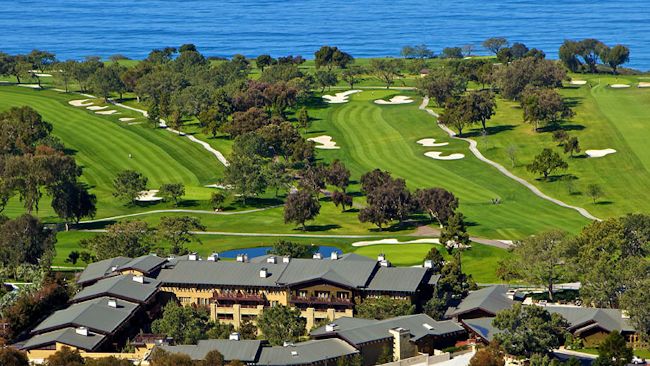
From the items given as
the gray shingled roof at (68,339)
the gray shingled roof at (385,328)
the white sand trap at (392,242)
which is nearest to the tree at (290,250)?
the white sand trap at (392,242)

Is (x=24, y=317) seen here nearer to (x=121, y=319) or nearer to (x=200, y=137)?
(x=121, y=319)

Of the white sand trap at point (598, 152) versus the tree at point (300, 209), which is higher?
the tree at point (300, 209)

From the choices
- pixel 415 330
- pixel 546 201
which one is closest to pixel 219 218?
pixel 546 201

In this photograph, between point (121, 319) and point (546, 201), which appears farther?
point (546, 201)

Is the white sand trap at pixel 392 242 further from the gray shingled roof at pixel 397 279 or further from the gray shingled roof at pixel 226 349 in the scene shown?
the gray shingled roof at pixel 226 349

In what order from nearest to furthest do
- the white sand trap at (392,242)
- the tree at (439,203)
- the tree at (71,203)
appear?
the white sand trap at (392,242)
the tree at (439,203)
the tree at (71,203)

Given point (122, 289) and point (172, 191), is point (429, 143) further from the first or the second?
point (122, 289)
